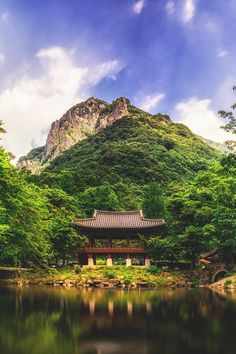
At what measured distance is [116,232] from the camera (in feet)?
140

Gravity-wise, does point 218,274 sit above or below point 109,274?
below

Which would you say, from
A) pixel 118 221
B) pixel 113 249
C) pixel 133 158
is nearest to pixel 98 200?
pixel 118 221

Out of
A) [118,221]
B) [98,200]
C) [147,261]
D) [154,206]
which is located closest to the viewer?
[147,261]

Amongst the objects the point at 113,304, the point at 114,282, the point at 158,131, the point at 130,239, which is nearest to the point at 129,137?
the point at 158,131

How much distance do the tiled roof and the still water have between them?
898 inches

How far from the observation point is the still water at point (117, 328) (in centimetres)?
930

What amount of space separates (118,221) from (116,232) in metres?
1.35

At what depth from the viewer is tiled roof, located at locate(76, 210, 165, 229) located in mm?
41375

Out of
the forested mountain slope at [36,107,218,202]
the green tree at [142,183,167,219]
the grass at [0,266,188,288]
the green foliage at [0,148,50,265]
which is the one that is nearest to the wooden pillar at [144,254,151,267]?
the grass at [0,266,188,288]

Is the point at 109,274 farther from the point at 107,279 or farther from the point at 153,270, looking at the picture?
the point at 153,270

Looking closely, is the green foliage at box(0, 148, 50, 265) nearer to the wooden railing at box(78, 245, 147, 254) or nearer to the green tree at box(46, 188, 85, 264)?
the green tree at box(46, 188, 85, 264)

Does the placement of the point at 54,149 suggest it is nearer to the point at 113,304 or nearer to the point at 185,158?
the point at 185,158

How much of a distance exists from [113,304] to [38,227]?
14.1 metres

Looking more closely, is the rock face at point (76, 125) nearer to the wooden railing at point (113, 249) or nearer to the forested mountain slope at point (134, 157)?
the forested mountain slope at point (134, 157)
